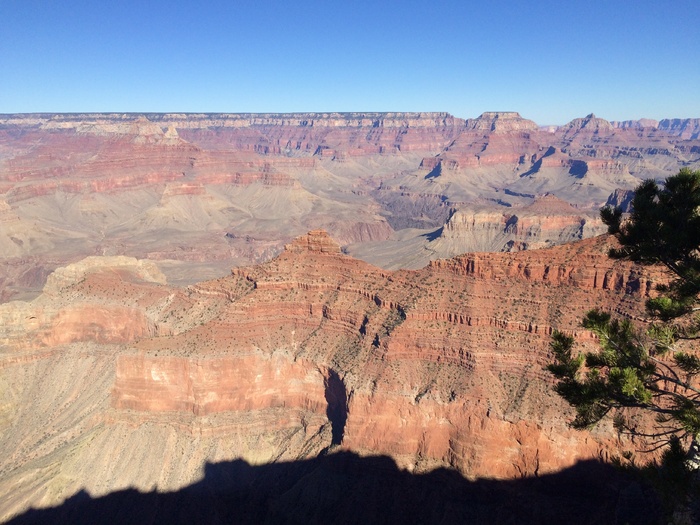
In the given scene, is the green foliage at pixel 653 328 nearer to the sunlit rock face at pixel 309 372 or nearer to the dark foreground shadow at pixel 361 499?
the dark foreground shadow at pixel 361 499

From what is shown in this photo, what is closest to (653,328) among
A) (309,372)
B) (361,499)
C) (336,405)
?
(361,499)

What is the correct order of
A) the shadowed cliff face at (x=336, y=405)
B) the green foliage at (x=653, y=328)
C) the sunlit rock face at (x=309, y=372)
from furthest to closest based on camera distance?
the shadowed cliff face at (x=336, y=405) → the sunlit rock face at (x=309, y=372) → the green foliage at (x=653, y=328)

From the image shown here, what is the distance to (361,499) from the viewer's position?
45.8 m

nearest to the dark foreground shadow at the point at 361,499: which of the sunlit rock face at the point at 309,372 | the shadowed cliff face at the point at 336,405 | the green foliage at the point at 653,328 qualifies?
the sunlit rock face at the point at 309,372

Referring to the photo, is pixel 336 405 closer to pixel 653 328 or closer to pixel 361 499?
pixel 361 499


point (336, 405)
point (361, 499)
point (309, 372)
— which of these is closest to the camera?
point (361, 499)

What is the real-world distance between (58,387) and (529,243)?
125256 millimetres

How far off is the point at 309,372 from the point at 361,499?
14.9m

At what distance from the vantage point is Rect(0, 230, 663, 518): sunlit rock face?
4631 cm

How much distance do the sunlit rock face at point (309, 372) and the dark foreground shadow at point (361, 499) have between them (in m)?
1.29

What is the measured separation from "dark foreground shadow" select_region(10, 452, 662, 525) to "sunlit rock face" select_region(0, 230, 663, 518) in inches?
50.9

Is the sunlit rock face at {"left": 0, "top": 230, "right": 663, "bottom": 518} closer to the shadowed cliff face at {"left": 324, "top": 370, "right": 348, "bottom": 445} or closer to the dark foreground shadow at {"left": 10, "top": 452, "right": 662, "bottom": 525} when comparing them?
the shadowed cliff face at {"left": 324, "top": 370, "right": 348, "bottom": 445}

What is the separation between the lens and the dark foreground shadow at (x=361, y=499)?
136 ft

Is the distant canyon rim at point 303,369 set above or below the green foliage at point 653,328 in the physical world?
below
